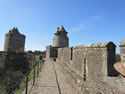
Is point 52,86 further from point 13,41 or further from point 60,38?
point 13,41

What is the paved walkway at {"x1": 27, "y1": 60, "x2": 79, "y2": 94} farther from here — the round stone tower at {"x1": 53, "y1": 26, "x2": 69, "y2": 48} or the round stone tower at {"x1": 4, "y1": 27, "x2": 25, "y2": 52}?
the round stone tower at {"x1": 4, "y1": 27, "x2": 25, "y2": 52}

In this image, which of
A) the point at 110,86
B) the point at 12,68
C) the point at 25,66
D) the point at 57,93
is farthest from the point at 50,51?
the point at 110,86

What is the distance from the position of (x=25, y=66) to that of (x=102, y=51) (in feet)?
79.0

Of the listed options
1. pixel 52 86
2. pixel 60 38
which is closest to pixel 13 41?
pixel 60 38

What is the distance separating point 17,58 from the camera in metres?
26.7

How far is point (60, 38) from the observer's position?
114 ft

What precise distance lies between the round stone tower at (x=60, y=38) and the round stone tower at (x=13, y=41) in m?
11.7

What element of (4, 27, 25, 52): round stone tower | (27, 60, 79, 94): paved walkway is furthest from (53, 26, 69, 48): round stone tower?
(27, 60, 79, 94): paved walkway

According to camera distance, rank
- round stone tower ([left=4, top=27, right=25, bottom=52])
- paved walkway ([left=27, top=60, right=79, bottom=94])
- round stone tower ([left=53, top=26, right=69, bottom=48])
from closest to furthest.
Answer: paved walkway ([left=27, top=60, right=79, bottom=94]) < round stone tower ([left=53, top=26, right=69, bottom=48]) < round stone tower ([left=4, top=27, right=25, bottom=52])

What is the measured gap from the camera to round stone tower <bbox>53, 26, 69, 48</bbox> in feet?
114

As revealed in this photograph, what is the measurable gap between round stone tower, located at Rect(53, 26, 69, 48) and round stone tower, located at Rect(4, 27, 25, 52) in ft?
38.5

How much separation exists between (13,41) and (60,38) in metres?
16.4

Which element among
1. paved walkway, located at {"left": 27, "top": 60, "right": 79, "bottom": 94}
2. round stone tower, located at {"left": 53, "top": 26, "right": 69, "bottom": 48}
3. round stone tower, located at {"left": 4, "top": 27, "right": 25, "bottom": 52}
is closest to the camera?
paved walkway, located at {"left": 27, "top": 60, "right": 79, "bottom": 94}

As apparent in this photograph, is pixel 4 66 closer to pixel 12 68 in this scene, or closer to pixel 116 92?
pixel 12 68
